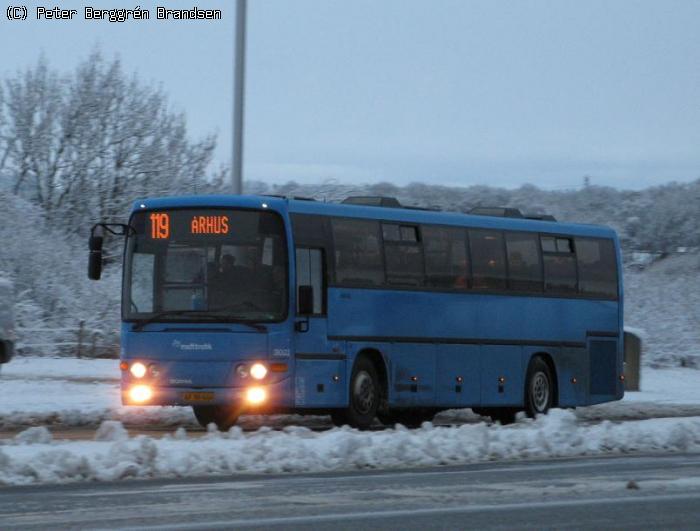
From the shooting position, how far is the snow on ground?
24.8m

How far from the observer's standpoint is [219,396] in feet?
74.2

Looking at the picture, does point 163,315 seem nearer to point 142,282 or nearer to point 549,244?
point 142,282

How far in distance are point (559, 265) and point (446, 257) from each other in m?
3.14

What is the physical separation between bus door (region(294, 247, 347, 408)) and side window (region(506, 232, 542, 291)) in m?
4.88

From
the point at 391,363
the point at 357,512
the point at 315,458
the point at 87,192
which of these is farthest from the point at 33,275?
the point at 357,512

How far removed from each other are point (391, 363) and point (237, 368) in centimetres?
304

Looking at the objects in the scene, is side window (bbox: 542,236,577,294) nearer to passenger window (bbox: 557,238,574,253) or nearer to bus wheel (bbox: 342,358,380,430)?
passenger window (bbox: 557,238,574,253)

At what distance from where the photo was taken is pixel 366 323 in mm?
24406

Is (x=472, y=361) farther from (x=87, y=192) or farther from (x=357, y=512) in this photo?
(x=87, y=192)

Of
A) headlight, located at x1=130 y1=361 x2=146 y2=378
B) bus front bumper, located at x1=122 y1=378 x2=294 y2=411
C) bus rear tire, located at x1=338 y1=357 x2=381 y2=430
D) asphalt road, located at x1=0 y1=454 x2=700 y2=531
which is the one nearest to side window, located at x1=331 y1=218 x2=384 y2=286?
bus rear tire, located at x1=338 y1=357 x2=381 y2=430

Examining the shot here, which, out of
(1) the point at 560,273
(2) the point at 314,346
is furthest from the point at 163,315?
(1) the point at 560,273

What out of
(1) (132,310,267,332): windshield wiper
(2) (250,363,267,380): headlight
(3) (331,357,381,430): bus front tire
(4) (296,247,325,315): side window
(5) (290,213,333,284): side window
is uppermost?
(5) (290,213,333,284): side window

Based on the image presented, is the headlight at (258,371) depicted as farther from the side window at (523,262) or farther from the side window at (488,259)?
the side window at (523,262)

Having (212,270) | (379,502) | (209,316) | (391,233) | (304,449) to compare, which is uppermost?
(391,233)
